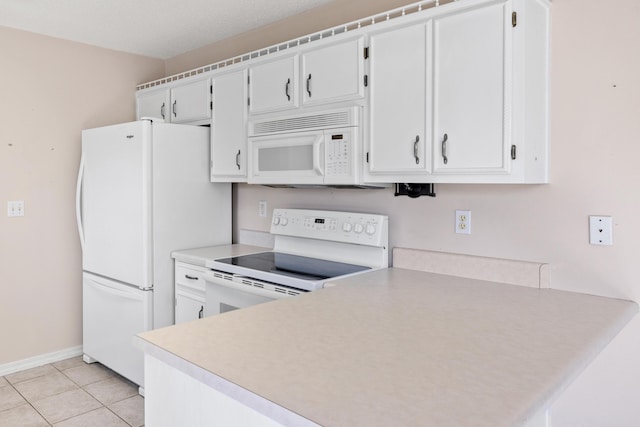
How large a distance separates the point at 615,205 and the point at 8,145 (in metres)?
3.62

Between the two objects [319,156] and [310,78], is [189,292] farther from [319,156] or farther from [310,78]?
[310,78]

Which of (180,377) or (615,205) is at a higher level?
(615,205)

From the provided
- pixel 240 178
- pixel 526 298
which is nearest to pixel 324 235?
pixel 240 178

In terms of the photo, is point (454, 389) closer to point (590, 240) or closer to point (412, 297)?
point (412, 297)

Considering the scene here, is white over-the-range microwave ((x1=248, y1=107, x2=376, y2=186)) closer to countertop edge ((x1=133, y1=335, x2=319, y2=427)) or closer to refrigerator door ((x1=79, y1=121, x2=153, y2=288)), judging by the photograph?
refrigerator door ((x1=79, y1=121, x2=153, y2=288))

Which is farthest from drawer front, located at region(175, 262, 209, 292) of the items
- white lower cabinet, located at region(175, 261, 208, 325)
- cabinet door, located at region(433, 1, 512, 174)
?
cabinet door, located at region(433, 1, 512, 174)

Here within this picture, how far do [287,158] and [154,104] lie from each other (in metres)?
1.61

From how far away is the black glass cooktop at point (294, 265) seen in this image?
233 cm

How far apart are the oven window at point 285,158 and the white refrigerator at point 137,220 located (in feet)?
2.07

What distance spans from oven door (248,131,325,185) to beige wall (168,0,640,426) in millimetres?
817

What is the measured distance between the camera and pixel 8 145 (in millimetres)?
3242

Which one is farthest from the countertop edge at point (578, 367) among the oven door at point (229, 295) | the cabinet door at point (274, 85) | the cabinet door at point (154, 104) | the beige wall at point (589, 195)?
the cabinet door at point (154, 104)

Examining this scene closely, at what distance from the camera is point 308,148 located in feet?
8.20

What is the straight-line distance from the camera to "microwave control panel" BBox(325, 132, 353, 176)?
2.32 metres
